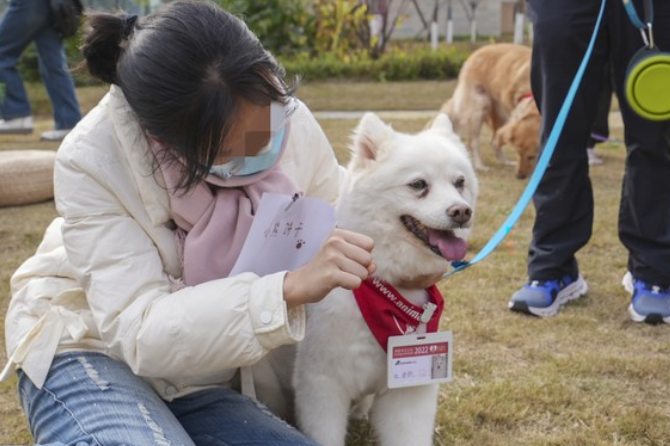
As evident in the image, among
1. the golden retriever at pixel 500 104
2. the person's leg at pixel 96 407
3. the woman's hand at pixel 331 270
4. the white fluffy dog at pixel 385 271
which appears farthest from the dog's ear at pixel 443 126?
the golden retriever at pixel 500 104

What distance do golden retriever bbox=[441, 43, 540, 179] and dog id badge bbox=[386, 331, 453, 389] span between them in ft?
13.3

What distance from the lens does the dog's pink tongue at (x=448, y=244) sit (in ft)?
6.65

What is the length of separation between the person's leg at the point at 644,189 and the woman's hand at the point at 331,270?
181 cm

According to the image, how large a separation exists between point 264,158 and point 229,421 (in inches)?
24.9

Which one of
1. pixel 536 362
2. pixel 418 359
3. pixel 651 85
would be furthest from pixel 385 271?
pixel 651 85

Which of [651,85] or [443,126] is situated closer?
[443,126]

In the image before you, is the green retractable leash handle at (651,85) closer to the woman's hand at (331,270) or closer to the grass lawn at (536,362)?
the grass lawn at (536,362)

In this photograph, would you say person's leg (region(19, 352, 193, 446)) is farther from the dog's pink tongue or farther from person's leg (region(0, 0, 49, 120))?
person's leg (region(0, 0, 49, 120))

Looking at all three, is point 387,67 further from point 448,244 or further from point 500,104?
point 448,244

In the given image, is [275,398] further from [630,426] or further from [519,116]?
[519,116]

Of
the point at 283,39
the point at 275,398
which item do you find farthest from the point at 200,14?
the point at 283,39

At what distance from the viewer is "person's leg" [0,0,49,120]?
6.12m

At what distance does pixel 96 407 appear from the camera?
1735 millimetres

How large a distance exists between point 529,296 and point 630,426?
0.96 meters
